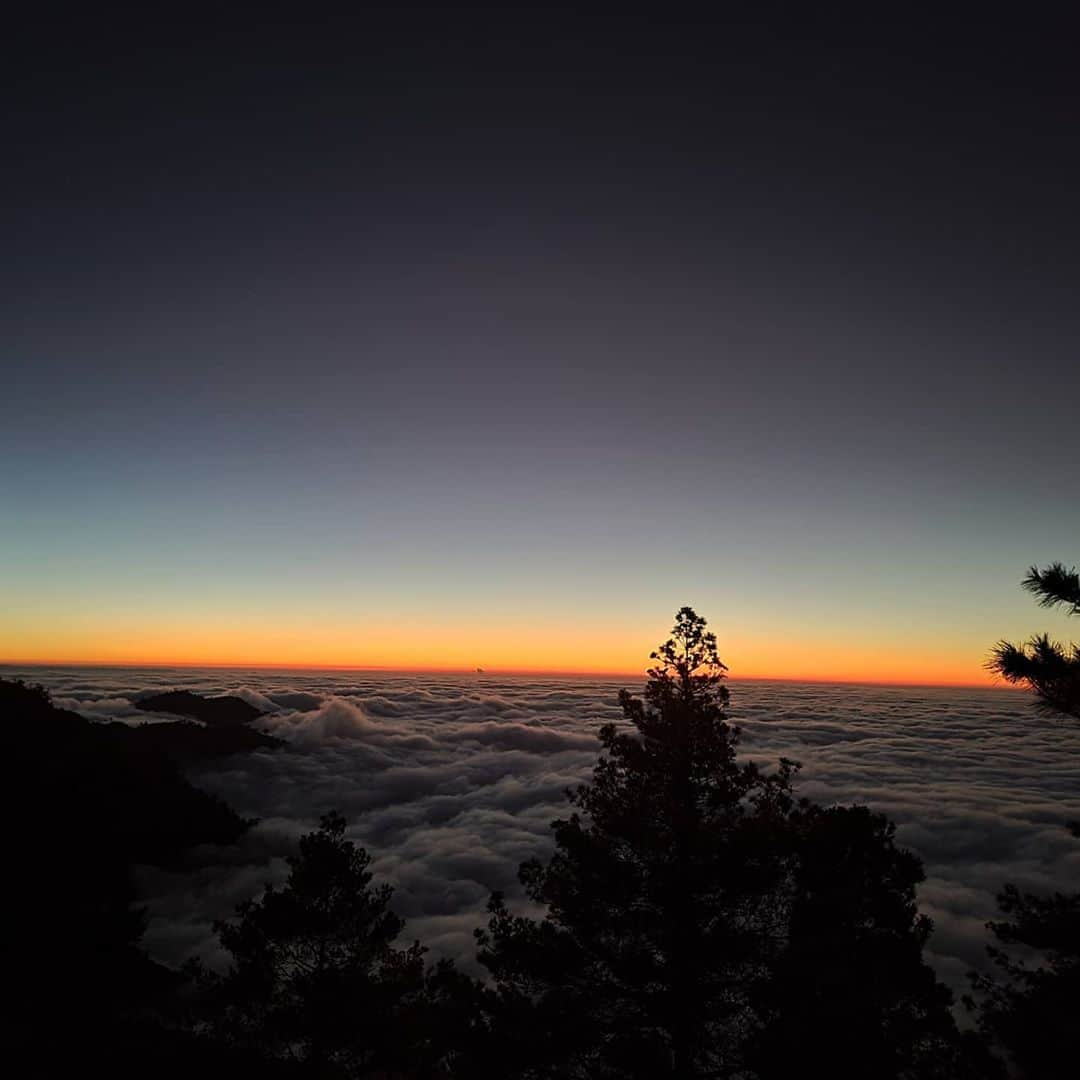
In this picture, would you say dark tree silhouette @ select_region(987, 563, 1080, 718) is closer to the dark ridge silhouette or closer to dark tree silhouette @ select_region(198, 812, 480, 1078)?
dark tree silhouette @ select_region(198, 812, 480, 1078)

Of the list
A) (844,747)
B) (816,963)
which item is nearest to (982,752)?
(844,747)

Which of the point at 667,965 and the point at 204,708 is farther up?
the point at 667,965

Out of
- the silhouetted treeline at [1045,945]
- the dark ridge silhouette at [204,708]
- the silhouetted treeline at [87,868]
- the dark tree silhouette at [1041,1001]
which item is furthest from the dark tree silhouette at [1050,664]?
the dark ridge silhouette at [204,708]

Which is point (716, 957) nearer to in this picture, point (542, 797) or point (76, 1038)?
point (76, 1038)

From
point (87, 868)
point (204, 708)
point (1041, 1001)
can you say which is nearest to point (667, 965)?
point (1041, 1001)

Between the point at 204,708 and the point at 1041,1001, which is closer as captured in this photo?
the point at 1041,1001

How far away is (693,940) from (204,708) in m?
112

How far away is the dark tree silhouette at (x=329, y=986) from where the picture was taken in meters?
17.4

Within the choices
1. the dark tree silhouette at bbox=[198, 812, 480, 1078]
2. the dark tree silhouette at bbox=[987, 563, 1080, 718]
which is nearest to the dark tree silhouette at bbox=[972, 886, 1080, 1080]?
the dark tree silhouette at bbox=[987, 563, 1080, 718]

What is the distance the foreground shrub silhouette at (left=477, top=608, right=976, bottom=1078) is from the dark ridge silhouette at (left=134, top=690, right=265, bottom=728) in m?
95.8

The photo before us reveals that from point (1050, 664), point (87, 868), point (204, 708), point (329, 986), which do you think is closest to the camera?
point (1050, 664)

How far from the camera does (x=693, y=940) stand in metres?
12.5

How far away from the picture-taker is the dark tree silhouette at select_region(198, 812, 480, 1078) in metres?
17.4

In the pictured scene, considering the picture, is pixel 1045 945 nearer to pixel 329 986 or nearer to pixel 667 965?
pixel 667 965
